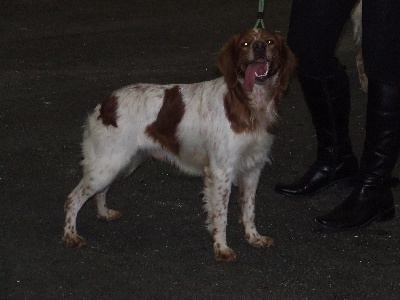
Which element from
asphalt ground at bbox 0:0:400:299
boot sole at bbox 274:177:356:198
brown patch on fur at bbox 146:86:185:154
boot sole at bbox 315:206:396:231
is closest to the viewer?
asphalt ground at bbox 0:0:400:299

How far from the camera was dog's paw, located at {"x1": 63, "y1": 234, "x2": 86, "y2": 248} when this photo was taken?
13.6ft

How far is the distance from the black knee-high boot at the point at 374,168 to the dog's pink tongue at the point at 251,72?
59 centimetres

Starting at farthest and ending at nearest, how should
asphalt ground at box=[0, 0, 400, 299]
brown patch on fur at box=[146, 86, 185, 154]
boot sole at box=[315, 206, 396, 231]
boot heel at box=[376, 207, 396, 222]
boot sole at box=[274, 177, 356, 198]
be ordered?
boot sole at box=[274, 177, 356, 198] → boot heel at box=[376, 207, 396, 222] → boot sole at box=[315, 206, 396, 231] → brown patch on fur at box=[146, 86, 185, 154] → asphalt ground at box=[0, 0, 400, 299]

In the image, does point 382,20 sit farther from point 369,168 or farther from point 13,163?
point 13,163

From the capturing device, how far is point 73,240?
4.16 m

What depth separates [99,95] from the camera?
6508 mm

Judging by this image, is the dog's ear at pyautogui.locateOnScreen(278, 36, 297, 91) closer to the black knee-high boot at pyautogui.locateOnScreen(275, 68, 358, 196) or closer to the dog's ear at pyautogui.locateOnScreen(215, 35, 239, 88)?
the dog's ear at pyautogui.locateOnScreen(215, 35, 239, 88)

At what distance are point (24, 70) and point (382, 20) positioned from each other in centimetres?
406

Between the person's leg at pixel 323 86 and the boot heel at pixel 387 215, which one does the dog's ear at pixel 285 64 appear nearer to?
the person's leg at pixel 323 86

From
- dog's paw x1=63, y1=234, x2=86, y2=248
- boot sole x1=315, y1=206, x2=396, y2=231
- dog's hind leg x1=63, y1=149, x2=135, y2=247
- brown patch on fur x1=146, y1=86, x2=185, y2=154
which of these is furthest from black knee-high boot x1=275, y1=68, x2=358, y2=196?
dog's paw x1=63, y1=234, x2=86, y2=248

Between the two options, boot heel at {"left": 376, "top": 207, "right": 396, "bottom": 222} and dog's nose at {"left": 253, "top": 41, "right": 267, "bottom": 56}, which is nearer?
dog's nose at {"left": 253, "top": 41, "right": 267, "bottom": 56}

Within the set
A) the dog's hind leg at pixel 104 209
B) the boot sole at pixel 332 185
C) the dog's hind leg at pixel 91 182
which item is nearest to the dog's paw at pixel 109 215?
the dog's hind leg at pixel 104 209

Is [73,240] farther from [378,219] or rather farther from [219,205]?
[378,219]

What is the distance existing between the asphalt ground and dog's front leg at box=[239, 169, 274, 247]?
7 cm
